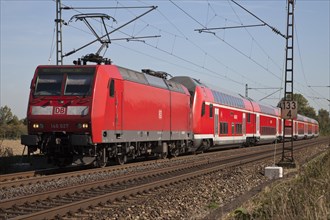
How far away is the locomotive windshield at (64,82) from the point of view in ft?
52.3

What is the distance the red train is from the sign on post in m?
5.57

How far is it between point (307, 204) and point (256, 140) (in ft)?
111

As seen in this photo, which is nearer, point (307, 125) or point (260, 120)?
point (260, 120)

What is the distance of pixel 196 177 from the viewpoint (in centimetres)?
1517

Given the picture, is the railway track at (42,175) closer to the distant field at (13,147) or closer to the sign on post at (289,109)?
the sign on post at (289,109)

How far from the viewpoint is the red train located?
51.3 ft

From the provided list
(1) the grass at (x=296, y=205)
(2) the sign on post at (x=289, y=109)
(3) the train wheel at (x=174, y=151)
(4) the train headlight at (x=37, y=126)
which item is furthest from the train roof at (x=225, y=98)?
(1) the grass at (x=296, y=205)

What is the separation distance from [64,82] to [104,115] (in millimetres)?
1756

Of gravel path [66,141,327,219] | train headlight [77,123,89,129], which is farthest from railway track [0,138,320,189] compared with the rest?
gravel path [66,141,327,219]

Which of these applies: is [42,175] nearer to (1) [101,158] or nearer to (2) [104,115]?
(1) [101,158]

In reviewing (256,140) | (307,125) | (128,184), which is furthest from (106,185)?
(307,125)

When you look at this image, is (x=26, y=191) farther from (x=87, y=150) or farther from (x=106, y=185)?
(x=87, y=150)

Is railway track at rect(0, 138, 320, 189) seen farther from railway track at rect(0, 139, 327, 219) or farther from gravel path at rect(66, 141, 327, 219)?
gravel path at rect(66, 141, 327, 219)

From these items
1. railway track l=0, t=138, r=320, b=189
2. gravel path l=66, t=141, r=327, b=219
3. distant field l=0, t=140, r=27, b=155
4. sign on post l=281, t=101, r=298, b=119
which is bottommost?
gravel path l=66, t=141, r=327, b=219
